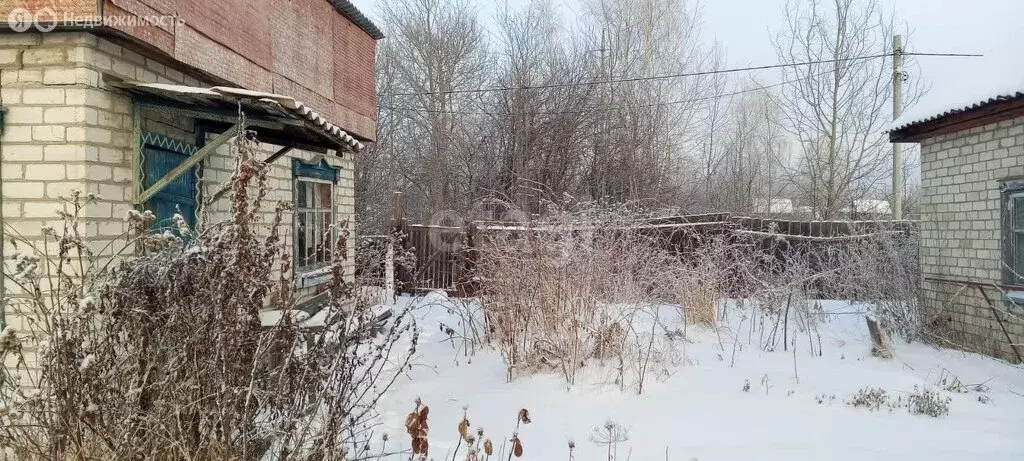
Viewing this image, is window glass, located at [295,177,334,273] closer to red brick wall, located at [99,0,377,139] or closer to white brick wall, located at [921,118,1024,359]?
red brick wall, located at [99,0,377,139]

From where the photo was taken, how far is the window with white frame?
753cm

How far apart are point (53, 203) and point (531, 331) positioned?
374 cm

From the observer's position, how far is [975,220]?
729cm

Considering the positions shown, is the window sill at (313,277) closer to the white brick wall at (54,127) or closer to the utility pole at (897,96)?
→ the white brick wall at (54,127)

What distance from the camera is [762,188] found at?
28.5 metres

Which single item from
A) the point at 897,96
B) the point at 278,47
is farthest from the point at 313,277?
the point at 897,96

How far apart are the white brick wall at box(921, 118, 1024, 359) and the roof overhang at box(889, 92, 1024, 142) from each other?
0.09 m

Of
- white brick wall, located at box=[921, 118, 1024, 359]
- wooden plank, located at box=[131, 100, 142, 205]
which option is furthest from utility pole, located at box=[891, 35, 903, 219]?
wooden plank, located at box=[131, 100, 142, 205]

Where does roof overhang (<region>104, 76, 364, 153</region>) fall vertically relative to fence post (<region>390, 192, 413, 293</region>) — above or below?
above

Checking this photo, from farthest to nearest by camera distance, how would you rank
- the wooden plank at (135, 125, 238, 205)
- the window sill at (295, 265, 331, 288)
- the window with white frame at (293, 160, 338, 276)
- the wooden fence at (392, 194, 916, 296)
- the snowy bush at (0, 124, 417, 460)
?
the wooden fence at (392, 194, 916, 296) < the window with white frame at (293, 160, 338, 276) < the window sill at (295, 265, 331, 288) < the wooden plank at (135, 125, 238, 205) < the snowy bush at (0, 124, 417, 460)

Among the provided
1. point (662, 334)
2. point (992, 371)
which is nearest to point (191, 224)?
point (662, 334)

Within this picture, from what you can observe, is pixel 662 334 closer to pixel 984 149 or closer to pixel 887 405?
pixel 887 405

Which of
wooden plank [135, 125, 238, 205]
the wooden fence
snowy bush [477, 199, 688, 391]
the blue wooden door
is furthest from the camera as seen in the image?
the wooden fence

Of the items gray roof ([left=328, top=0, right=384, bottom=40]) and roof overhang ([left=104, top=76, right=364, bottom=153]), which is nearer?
roof overhang ([left=104, top=76, right=364, bottom=153])
